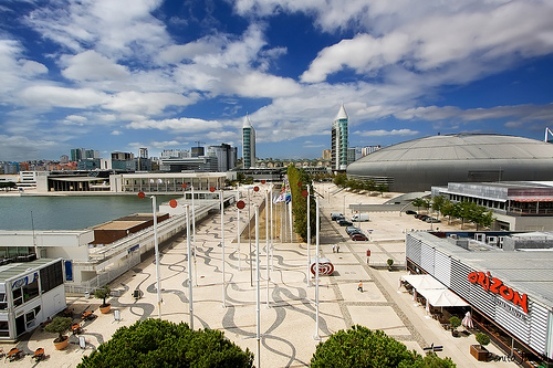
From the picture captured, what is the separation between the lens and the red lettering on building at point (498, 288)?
1273 cm

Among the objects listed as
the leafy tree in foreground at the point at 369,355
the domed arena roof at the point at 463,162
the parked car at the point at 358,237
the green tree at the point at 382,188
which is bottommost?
the parked car at the point at 358,237

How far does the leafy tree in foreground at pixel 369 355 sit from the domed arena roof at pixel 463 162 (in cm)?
8056

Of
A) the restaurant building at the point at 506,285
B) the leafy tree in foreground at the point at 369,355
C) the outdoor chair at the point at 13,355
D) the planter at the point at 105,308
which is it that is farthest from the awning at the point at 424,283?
the outdoor chair at the point at 13,355

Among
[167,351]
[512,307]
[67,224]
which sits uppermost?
[167,351]

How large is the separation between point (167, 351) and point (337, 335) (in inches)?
A: 214

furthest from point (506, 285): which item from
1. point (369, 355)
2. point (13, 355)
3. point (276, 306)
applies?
point (13, 355)

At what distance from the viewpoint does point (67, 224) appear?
60688 millimetres

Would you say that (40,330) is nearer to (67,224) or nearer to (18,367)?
(18,367)

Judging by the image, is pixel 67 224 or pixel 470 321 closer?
pixel 470 321

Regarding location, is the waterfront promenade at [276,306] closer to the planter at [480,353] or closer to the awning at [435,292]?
the planter at [480,353]

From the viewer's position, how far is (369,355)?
343 inches

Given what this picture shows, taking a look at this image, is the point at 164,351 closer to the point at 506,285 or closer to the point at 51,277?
the point at 51,277

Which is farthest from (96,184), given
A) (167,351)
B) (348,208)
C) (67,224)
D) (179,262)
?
(167,351)

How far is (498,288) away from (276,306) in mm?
12031
